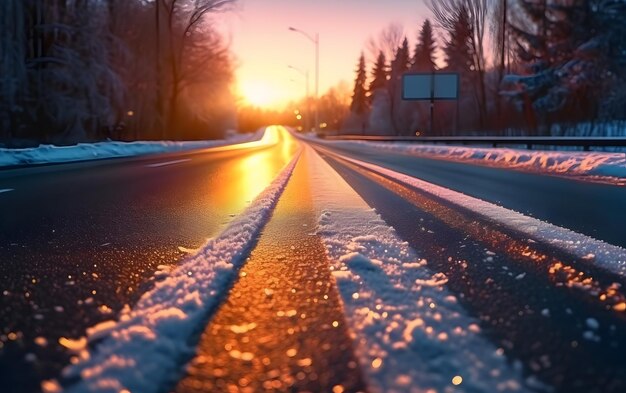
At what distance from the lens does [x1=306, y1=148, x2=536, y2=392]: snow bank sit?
1660 mm

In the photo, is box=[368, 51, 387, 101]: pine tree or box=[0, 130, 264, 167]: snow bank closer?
box=[0, 130, 264, 167]: snow bank

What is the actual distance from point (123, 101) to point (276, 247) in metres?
24.7

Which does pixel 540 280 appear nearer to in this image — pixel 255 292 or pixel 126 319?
pixel 255 292

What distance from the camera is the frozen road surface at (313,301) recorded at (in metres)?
1.72

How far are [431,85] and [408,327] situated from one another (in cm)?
3937

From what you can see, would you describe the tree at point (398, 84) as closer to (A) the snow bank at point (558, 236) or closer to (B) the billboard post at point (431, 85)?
(B) the billboard post at point (431, 85)

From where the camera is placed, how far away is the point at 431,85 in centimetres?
3931

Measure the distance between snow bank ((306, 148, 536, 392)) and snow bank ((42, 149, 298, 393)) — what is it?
2.17 ft

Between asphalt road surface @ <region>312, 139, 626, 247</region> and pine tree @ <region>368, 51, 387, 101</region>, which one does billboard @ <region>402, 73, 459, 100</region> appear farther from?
pine tree @ <region>368, 51, 387, 101</region>

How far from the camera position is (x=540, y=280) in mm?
2852

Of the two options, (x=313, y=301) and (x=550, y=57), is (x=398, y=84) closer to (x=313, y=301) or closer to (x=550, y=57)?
(x=550, y=57)

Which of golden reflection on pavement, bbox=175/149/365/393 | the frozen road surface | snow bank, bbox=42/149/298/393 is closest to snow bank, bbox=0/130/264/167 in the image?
the frozen road surface

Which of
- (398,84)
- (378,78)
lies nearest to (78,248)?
(398,84)

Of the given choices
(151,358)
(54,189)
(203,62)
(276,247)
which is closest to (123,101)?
(203,62)
